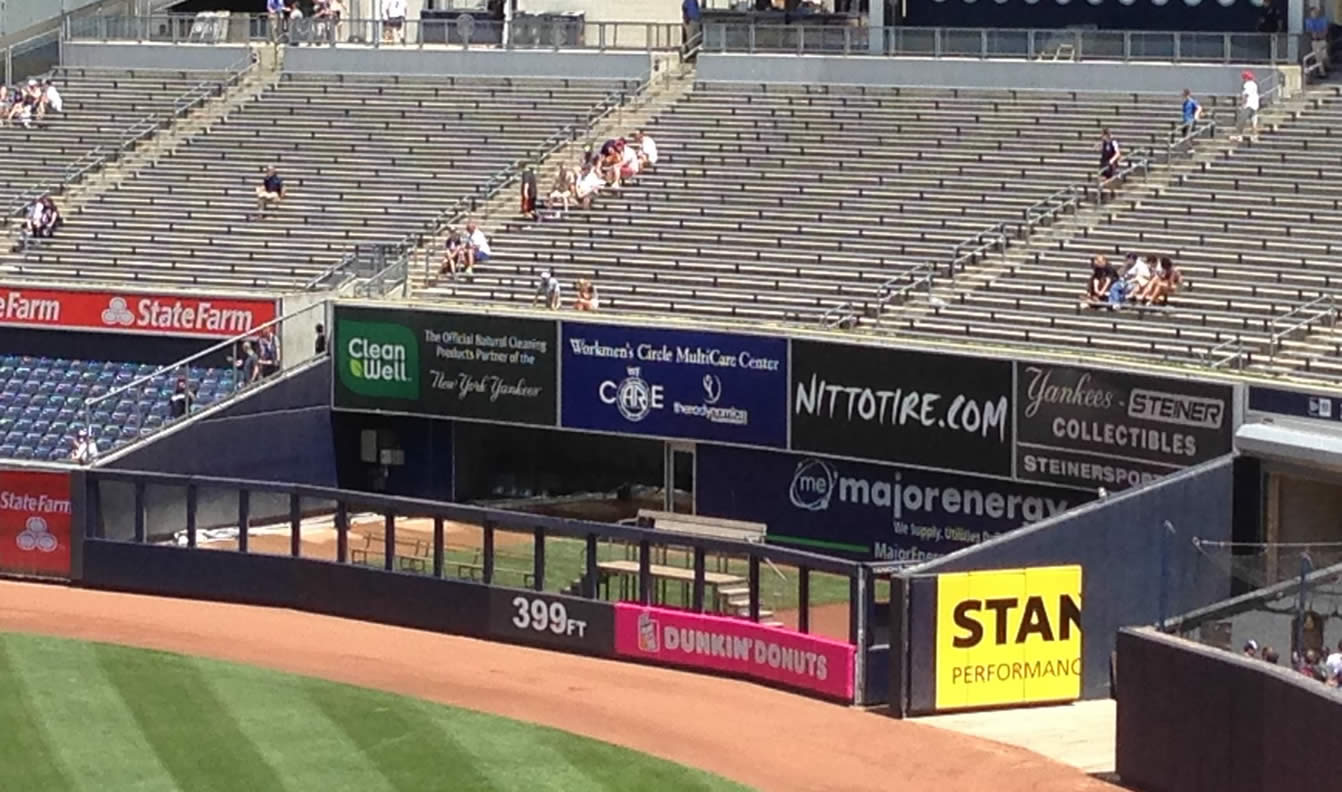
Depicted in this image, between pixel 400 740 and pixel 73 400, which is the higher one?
pixel 73 400

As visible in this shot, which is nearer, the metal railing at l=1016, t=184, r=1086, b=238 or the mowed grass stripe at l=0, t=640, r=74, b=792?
the mowed grass stripe at l=0, t=640, r=74, b=792

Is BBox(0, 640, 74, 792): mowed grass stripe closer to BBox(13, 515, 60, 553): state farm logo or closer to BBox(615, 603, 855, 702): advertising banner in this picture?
BBox(13, 515, 60, 553): state farm logo

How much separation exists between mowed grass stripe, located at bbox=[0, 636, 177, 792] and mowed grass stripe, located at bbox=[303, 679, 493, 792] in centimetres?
184

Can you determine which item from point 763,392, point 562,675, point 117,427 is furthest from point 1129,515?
point 117,427

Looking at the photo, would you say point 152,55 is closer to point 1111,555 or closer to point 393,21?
point 393,21

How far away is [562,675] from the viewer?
27.5m

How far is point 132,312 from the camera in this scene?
38.6 metres

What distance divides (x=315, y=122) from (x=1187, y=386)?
20.3 metres

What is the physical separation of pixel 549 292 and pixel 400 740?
12.6 meters

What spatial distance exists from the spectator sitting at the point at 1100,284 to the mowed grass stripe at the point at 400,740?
33.3 ft

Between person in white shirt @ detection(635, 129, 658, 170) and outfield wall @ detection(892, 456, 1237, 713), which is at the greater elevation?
person in white shirt @ detection(635, 129, 658, 170)

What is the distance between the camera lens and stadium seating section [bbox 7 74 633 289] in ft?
132

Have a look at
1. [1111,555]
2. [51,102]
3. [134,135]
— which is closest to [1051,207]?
[1111,555]

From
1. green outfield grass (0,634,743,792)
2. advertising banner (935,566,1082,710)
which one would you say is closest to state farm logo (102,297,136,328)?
green outfield grass (0,634,743,792)
